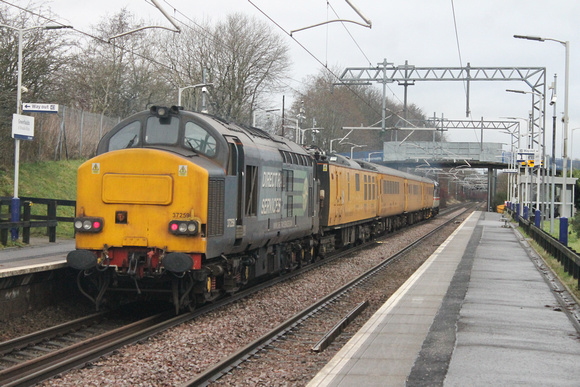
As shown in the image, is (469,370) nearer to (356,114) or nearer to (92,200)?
(92,200)

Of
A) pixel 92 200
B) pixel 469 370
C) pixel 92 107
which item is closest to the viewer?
pixel 469 370

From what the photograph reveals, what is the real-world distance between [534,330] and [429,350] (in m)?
2.33

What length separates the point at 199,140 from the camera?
36.8 feet

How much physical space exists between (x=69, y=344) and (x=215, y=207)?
2917 mm

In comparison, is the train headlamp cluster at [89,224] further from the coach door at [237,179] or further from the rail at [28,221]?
the rail at [28,221]

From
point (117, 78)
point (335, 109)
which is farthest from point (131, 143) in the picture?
point (335, 109)

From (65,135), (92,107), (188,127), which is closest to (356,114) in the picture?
(92,107)

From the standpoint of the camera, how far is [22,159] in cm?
2816

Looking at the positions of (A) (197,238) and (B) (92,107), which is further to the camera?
(B) (92,107)

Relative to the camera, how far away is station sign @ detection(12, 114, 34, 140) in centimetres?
1873

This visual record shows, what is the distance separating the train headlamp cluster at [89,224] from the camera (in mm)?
10523

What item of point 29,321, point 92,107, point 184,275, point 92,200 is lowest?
point 29,321

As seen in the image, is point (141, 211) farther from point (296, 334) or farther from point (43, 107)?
point (43, 107)

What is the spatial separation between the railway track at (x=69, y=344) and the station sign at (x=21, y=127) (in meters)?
9.57
